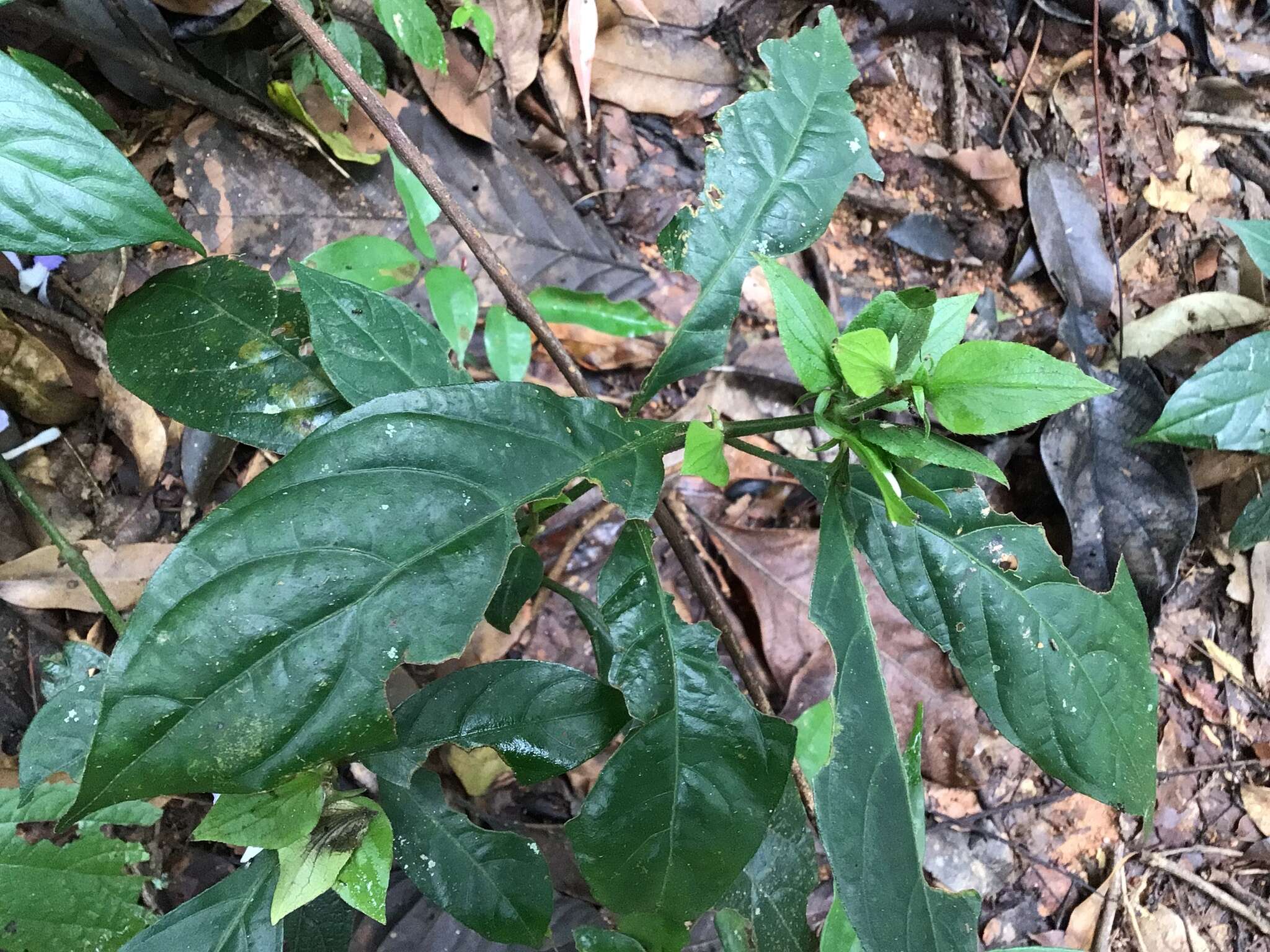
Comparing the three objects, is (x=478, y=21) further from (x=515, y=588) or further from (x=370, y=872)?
(x=370, y=872)

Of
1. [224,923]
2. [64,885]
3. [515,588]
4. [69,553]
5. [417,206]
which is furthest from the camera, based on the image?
[417,206]

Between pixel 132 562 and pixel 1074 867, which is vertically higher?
pixel 132 562

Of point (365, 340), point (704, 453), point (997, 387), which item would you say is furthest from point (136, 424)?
point (997, 387)

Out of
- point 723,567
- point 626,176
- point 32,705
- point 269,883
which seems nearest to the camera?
point 269,883

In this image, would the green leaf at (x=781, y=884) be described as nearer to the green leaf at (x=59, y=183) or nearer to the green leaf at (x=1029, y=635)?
the green leaf at (x=1029, y=635)

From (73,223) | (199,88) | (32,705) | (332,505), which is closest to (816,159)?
(332,505)

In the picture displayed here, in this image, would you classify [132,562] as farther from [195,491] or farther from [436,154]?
[436,154]

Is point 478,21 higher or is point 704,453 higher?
point 478,21
